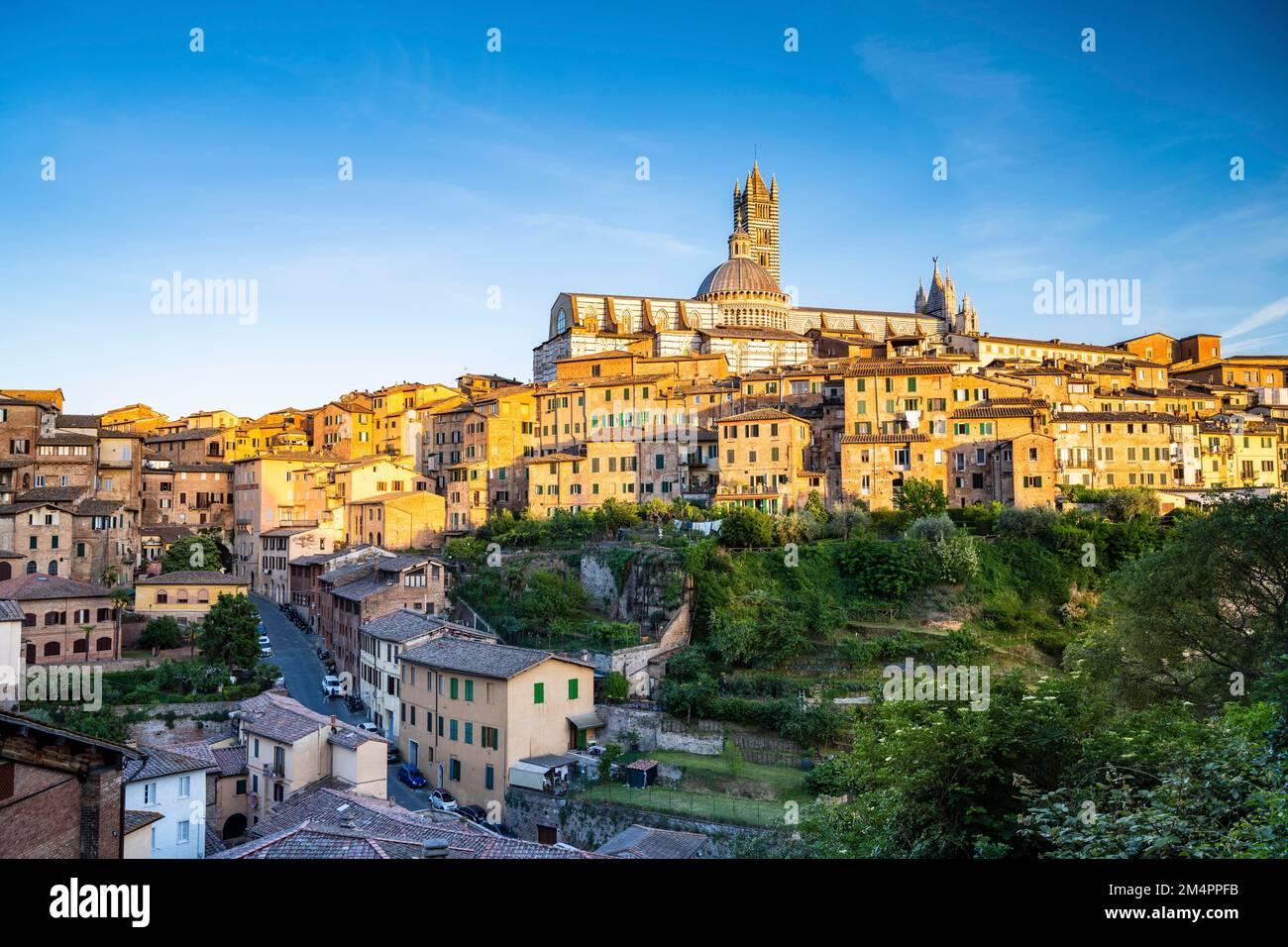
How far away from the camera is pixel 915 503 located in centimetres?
3666

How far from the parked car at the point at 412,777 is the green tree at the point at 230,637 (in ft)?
25.9

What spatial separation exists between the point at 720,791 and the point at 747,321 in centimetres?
5116

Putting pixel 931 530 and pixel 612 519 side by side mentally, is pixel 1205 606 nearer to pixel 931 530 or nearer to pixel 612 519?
pixel 931 530

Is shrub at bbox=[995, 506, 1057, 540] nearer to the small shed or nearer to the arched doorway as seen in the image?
the small shed

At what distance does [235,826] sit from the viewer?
21984 millimetres

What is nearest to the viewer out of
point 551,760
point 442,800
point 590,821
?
point 590,821

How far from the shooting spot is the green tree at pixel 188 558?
3853cm

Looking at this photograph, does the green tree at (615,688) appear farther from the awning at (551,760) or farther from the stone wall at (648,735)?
the awning at (551,760)

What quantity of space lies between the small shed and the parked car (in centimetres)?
593

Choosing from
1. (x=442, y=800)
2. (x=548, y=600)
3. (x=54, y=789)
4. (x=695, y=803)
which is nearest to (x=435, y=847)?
(x=54, y=789)

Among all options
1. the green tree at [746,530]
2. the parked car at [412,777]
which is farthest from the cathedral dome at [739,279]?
the parked car at [412,777]

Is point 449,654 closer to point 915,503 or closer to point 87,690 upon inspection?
point 87,690

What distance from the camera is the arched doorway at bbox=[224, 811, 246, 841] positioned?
2175 cm
